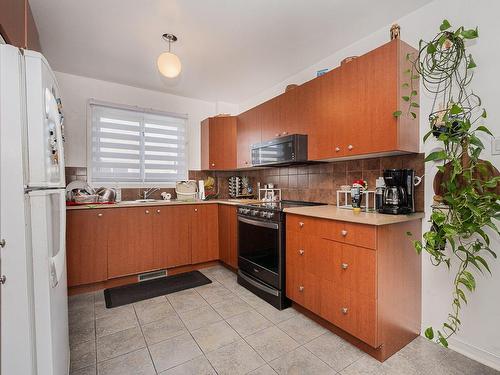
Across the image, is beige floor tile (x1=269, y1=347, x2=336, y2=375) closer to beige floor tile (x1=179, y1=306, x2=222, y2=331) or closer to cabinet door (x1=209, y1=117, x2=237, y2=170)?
beige floor tile (x1=179, y1=306, x2=222, y2=331)

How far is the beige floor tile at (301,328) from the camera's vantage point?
1.84 metres

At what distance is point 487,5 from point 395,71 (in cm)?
62

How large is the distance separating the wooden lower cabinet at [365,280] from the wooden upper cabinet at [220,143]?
6.02 feet

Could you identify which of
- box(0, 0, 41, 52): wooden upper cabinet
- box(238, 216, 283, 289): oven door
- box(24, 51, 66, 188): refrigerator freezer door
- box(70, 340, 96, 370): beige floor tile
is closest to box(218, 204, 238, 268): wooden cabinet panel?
box(238, 216, 283, 289): oven door

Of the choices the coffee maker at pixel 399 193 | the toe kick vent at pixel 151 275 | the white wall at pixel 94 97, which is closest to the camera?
the coffee maker at pixel 399 193

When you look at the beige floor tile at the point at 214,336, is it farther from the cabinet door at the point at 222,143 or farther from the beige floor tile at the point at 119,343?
the cabinet door at the point at 222,143

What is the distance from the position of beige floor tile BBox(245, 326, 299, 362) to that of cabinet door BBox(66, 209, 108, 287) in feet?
5.99

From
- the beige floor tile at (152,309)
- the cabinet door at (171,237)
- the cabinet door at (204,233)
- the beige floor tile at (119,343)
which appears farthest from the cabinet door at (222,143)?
the beige floor tile at (119,343)

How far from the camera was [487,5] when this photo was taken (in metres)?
1.56

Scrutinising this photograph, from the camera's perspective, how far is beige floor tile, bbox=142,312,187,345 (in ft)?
6.06

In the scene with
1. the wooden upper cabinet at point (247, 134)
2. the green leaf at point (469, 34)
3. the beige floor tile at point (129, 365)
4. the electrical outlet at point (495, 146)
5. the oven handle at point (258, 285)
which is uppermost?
the green leaf at point (469, 34)

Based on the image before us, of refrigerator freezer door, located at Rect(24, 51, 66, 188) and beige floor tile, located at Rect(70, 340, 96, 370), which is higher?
refrigerator freezer door, located at Rect(24, 51, 66, 188)

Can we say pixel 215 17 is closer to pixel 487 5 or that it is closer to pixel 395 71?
pixel 395 71

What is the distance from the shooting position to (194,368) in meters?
1.54
